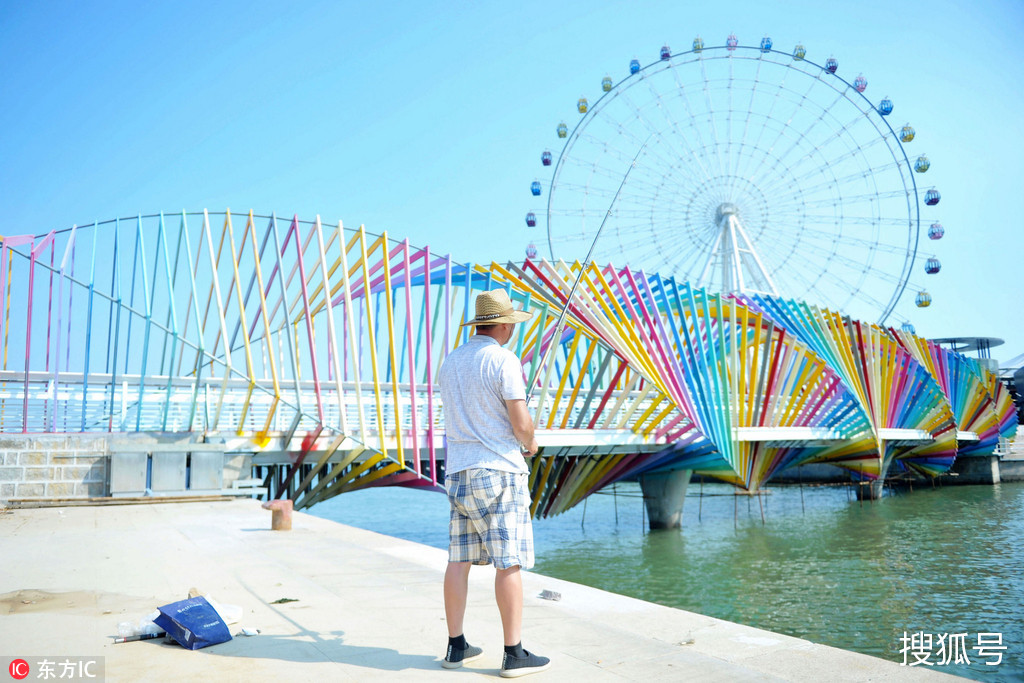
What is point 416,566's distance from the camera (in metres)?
6.87

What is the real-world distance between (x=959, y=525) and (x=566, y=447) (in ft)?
37.2

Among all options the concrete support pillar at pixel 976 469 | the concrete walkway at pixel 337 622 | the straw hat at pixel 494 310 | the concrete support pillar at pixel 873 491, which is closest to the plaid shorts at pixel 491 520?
the concrete walkway at pixel 337 622

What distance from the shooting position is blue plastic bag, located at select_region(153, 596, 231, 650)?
425cm

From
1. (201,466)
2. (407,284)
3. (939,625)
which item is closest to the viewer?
(939,625)

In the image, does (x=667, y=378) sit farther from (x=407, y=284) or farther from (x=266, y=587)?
(x=266, y=587)

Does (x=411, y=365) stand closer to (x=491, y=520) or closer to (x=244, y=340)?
(x=244, y=340)

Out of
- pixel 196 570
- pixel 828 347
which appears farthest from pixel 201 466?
pixel 828 347

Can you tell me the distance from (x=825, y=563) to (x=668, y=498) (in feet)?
22.2

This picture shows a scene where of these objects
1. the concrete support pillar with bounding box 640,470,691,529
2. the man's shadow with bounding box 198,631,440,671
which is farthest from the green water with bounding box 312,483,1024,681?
the man's shadow with bounding box 198,631,440,671

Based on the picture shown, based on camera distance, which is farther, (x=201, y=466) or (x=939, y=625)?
(x=201, y=466)

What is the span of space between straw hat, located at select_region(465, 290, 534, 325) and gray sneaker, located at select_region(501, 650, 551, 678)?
1590 millimetres

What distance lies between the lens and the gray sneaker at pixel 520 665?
3.75 m

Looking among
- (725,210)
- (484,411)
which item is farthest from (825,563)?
(725,210)

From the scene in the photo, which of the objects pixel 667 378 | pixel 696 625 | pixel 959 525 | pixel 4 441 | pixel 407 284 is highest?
pixel 407 284
